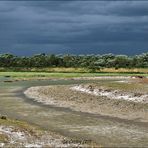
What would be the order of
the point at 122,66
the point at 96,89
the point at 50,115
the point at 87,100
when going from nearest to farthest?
1. the point at 50,115
2. the point at 87,100
3. the point at 96,89
4. the point at 122,66

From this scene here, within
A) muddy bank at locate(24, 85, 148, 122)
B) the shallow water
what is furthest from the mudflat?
the shallow water

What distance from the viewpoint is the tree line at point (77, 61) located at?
176m

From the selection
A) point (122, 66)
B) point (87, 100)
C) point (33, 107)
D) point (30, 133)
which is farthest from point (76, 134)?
point (122, 66)

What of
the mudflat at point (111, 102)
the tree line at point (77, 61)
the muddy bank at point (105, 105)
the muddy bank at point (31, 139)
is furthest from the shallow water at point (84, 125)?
the tree line at point (77, 61)

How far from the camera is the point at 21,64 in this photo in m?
182

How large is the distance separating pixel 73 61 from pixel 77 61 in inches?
88.3

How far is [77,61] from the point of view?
189 m

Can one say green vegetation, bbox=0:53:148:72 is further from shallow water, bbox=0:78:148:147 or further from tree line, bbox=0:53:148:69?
shallow water, bbox=0:78:148:147

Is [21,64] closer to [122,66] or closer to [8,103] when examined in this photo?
[122,66]

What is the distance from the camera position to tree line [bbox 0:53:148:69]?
176 metres

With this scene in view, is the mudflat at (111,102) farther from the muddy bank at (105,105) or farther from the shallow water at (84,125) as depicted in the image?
the shallow water at (84,125)

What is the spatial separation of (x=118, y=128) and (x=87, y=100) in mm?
18781

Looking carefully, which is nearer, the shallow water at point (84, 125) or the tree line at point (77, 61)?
the shallow water at point (84, 125)

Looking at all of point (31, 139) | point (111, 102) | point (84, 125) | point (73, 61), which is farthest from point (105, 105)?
point (73, 61)
